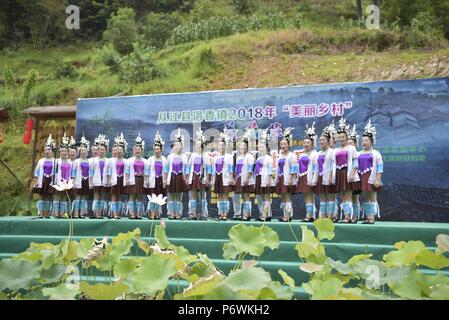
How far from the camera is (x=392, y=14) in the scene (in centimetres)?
1898

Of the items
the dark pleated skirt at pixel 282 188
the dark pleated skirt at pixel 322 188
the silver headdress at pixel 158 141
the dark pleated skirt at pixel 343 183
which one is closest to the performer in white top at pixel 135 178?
the silver headdress at pixel 158 141

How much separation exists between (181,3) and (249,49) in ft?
33.1

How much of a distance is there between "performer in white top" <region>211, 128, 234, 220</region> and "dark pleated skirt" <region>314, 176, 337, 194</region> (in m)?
1.32

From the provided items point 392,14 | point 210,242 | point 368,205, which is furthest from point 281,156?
point 392,14

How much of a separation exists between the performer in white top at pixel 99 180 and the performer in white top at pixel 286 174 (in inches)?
111

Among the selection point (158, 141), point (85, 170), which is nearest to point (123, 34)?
point (85, 170)

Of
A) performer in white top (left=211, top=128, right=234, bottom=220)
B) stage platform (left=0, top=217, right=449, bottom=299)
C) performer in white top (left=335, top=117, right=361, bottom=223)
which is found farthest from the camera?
performer in white top (left=211, top=128, right=234, bottom=220)

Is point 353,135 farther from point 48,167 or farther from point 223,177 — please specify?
point 48,167

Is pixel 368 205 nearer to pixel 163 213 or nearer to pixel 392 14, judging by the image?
pixel 163 213

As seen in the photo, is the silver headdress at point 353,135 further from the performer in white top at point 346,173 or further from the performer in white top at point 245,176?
the performer in white top at point 245,176

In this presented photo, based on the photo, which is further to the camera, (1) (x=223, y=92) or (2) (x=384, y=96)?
(1) (x=223, y=92)

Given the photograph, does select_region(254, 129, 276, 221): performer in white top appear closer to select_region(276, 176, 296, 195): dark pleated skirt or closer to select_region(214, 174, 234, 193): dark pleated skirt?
select_region(276, 176, 296, 195): dark pleated skirt

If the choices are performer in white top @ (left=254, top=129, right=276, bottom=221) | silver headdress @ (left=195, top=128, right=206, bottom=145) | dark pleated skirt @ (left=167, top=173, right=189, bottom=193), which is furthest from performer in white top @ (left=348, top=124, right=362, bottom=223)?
dark pleated skirt @ (left=167, top=173, right=189, bottom=193)

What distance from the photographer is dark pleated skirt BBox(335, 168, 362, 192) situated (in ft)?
23.2
